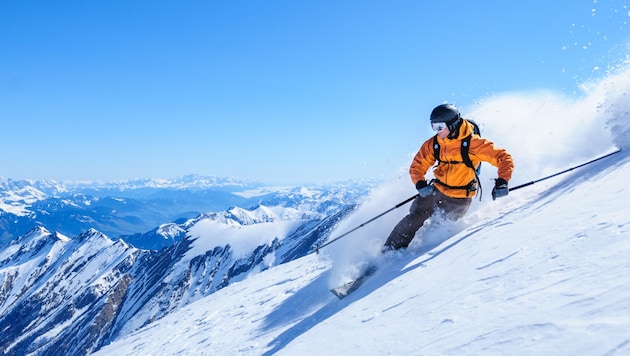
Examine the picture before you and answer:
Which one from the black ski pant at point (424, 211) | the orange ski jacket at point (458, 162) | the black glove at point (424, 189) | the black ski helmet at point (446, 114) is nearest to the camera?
the orange ski jacket at point (458, 162)

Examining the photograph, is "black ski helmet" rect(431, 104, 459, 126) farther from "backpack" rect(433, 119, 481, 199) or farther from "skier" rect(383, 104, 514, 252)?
"backpack" rect(433, 119, 481, 199)

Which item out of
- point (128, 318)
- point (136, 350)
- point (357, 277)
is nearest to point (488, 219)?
point (357, 277)

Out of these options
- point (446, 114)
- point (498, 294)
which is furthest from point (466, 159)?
point (498, 294)

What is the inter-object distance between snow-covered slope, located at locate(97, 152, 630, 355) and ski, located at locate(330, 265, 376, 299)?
9.9 inches

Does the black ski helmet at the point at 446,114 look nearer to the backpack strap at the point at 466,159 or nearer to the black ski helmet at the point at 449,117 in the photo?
the black ski helmet at the point at 449,117

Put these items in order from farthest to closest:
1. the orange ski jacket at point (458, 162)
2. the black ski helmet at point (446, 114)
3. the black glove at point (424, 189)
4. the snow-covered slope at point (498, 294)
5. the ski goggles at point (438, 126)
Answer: the black glove at point (424, 189) < the ski goggles at point (438, 126) < the black ski helmet at point (446, 114) < the orange ski jacket at point (458, 162) < the snow-covered slope at point (498, 294)

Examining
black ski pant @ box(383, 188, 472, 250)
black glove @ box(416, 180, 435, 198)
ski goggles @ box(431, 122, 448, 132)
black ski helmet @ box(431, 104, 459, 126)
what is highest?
black ski helmet @ box(431, 104, 459, 126)

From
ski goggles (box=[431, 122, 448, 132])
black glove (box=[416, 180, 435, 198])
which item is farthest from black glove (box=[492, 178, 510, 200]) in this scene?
ski goggles (box=[431, 122, 448, 132])

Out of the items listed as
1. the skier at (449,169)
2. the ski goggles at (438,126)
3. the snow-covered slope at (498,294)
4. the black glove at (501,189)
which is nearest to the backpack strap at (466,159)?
the skier at (449,169)

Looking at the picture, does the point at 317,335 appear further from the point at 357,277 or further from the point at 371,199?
the point at 371,199

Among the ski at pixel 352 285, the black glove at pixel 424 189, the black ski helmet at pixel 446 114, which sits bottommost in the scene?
the ski at pixel 352 285

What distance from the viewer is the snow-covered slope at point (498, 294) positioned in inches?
124

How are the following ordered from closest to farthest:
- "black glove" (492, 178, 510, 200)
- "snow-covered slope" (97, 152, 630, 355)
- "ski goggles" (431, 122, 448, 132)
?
"snow-covered slope" (97, 152, 630, 355) < "black glove" (492, 178, 510, 200) < "ski goggles" (431, 122, 448, 132)

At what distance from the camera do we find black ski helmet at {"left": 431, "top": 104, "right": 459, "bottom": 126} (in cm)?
796
